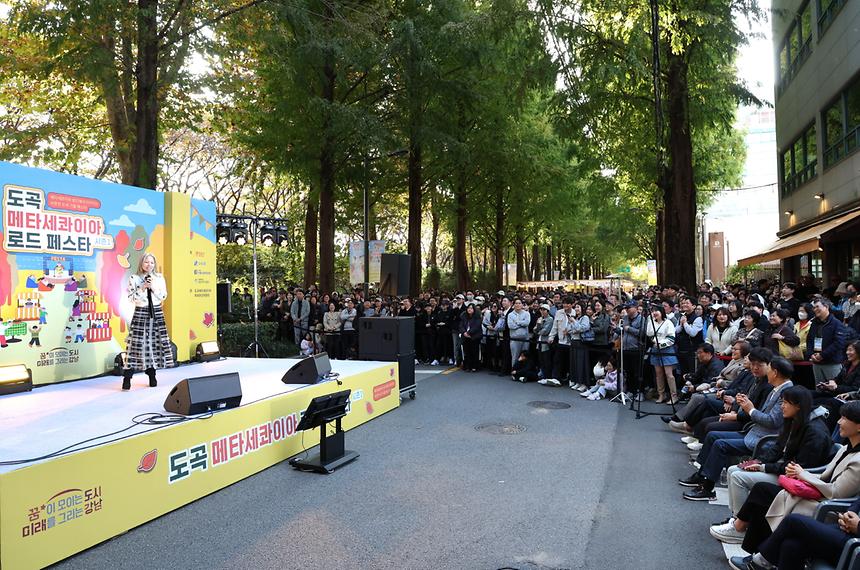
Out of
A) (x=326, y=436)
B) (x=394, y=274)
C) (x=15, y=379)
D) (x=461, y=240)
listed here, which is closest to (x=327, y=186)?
(x=394, y=274)

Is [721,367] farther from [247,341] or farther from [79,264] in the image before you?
[247,341]

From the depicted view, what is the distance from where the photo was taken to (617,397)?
35.9ft

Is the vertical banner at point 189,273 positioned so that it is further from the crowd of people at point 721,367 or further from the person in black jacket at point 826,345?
the person in black jacket at point 826,345

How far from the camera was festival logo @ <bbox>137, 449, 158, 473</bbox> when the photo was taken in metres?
5.42

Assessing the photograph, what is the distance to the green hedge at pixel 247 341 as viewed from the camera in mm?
15742

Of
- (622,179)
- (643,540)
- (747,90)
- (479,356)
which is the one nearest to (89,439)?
(643,540)

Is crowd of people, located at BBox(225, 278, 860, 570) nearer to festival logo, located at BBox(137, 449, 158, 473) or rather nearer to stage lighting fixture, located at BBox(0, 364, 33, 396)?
festival logo, located at BBox(137, 449, 158, 473)

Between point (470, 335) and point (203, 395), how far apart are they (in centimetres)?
879

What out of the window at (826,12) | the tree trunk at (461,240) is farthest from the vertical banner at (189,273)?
the window at (826,12)

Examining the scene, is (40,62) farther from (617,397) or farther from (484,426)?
(617,397)

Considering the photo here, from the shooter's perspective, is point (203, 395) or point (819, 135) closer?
point (203, 395)

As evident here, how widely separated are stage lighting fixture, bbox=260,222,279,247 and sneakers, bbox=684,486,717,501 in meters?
10.3

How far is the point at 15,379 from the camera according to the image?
7.90 metres

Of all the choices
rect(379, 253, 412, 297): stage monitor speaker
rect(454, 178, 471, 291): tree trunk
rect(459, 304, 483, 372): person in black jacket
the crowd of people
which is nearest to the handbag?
the crowd of people
